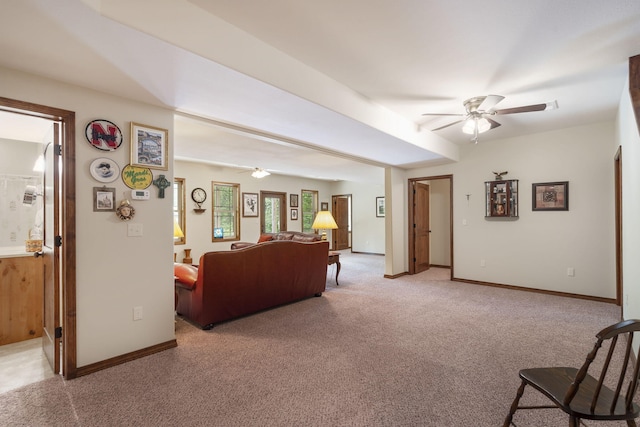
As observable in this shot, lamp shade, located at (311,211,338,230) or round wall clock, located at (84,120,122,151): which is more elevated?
round wall clock, located at (84,120,122,151)

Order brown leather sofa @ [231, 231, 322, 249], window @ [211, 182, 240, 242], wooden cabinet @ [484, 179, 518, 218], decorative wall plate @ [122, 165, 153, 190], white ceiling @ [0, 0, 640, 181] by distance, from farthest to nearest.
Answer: window @ [211, 182, 240, 242], brown leather sofa @ [231, 231, 322, 249], wooden cabinet @ [484, 179, 518, 218], decorative wall plate @ [122, 165, 153, 190], white ceiling @ [0, 0, 640, 181]

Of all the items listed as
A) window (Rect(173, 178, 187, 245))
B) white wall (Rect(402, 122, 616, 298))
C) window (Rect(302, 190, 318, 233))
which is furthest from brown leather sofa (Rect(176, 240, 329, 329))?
window (Rect(302, 190, 318, 233))

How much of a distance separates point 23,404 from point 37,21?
2333mm

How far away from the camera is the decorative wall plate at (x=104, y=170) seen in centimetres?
234

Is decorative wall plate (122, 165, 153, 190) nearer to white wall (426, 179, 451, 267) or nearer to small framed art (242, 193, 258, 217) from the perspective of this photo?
small framed art (242, 193, 258, 217)

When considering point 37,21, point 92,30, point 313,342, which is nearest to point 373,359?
point 313,342

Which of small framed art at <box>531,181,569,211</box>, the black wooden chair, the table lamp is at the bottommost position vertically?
the black wooden chair

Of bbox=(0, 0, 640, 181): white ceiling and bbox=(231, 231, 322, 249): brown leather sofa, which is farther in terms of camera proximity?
bbox=(231, 231, 322, 249): brown leather sofa

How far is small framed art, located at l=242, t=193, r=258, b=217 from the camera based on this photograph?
7.59m

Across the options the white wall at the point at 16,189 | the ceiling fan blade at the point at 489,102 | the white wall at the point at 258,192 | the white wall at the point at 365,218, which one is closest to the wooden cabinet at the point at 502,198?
the ceiling fan blade at the point at 489,102

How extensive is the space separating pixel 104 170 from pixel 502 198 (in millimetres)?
5330

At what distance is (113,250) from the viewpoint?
2432mm

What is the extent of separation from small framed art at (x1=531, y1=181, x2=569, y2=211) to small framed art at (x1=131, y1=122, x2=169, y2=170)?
5.10 metres

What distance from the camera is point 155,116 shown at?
2662mm
